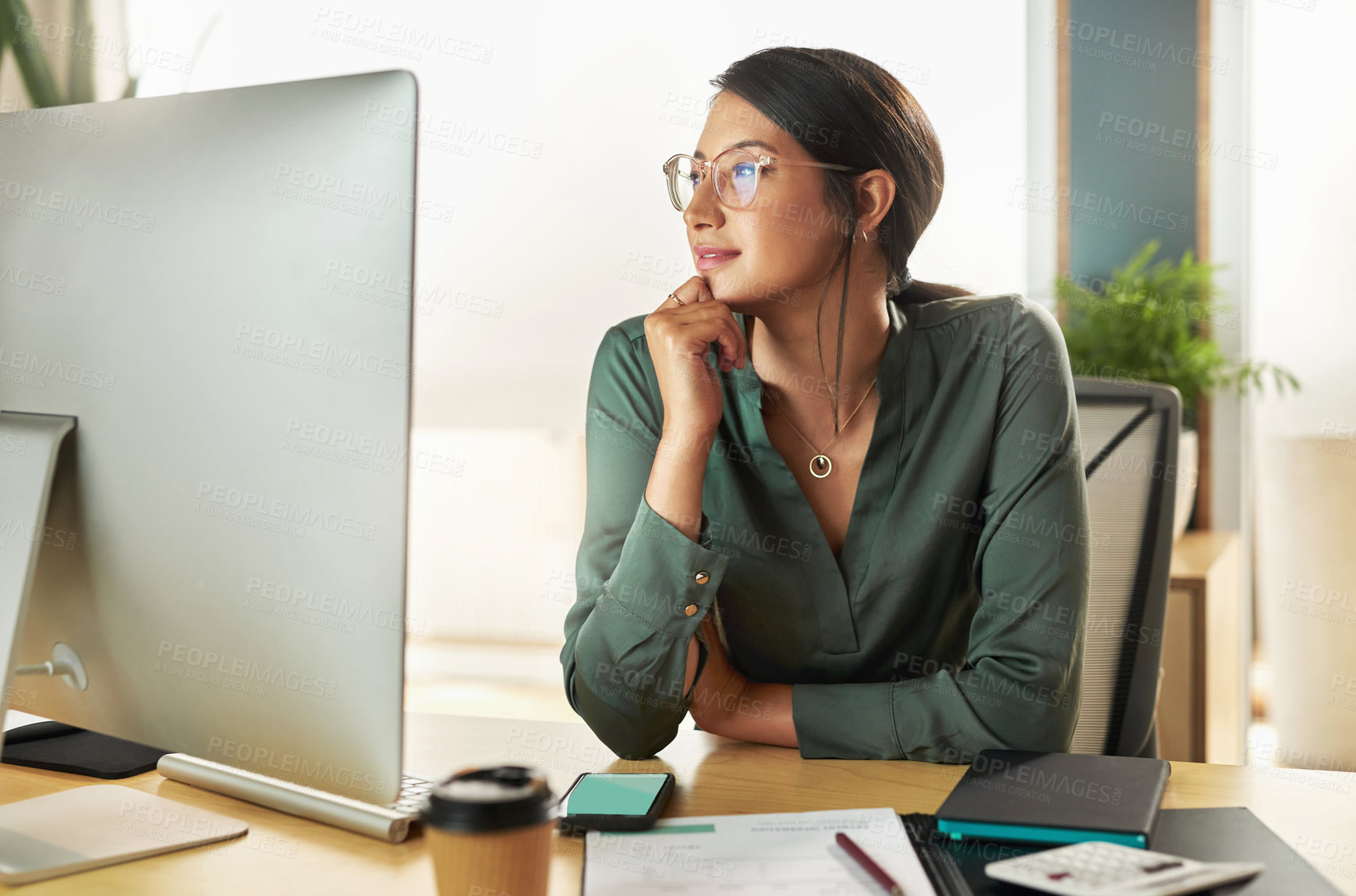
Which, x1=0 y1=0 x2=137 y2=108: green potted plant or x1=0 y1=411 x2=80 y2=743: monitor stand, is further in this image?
x1=0 y1=0 x2=137 y2=108: green potted plant

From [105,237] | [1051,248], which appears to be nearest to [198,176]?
[105,237]

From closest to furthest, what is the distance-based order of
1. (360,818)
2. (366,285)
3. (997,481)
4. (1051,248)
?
(366,285)
(360,818)
(997,481)
(1051,248)

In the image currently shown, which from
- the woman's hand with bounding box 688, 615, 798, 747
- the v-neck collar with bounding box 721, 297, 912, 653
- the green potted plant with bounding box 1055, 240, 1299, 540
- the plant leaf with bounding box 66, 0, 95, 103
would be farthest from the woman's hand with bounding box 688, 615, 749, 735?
the green potted plant with bounding box 1055, 240, 1299, 540

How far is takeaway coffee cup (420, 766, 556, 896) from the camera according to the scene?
0.52 m

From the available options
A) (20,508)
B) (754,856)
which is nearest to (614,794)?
(754,856)

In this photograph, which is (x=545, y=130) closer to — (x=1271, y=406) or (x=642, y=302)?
(x=642, y=302)

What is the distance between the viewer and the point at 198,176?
65 cm

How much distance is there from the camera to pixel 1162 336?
9.08 feet

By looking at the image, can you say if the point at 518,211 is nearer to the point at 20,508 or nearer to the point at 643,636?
the point at 643,636

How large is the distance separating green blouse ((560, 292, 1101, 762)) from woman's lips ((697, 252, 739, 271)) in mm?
114

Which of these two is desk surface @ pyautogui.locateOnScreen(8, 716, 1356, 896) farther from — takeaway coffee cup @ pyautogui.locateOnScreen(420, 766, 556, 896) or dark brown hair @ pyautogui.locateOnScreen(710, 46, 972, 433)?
dark brown hair @ pyautogui.locateOnScreen(710, 46, 972, 433)

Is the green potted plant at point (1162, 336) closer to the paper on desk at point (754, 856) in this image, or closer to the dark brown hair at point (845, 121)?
the dark brown hair at point (845, 121)

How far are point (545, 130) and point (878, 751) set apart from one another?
324 cm

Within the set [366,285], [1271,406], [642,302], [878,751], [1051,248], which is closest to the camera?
[366,285]
